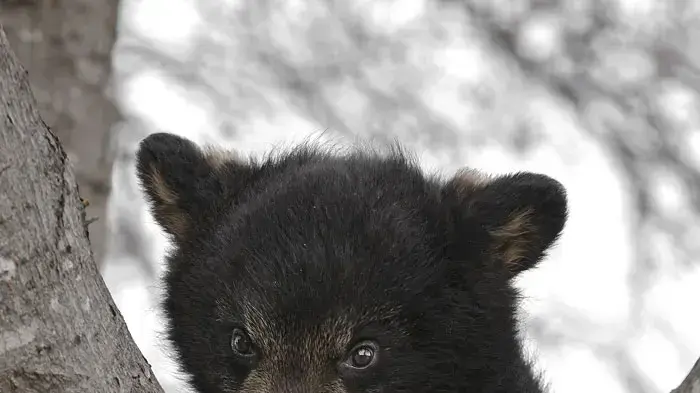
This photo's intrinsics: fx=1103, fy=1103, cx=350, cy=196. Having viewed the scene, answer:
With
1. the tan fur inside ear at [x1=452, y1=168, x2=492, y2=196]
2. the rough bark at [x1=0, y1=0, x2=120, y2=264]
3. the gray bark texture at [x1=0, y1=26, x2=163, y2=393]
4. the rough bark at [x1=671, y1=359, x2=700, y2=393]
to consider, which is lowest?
the rough bark at [x1=671, y1=359, x2=700, y2=393]

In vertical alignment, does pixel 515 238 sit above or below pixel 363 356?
above

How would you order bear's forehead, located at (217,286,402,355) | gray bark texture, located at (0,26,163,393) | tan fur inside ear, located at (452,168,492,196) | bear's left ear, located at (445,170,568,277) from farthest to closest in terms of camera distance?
tan fur inside ear, located at (452,168,492,196), bear's left ear, located at (445,170,568,277), bear's forehead, located at (217,286,402,355), gray bark texture, located at (0,26,163,393)

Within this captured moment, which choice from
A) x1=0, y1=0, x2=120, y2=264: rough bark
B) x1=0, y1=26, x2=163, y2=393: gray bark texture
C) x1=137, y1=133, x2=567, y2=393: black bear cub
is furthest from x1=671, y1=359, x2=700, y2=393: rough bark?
x1=0, y1=0, x2=120, y2=264: rough bark

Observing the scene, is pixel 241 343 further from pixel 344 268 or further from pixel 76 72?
pixel 76 72

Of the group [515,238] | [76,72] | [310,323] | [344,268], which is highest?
[76,72]

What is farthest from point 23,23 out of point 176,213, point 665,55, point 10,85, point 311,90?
point 665,55

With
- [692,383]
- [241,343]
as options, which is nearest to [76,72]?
[241,343]

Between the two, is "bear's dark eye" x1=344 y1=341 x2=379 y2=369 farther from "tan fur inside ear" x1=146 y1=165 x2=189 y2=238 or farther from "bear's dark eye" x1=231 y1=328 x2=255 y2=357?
"tan fur inside ear" x1=146 y1=165 x2=189 y2=238
